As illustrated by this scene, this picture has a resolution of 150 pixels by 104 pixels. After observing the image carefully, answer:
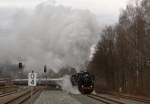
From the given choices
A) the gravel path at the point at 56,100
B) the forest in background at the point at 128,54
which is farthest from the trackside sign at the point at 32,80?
the forest in background at the point at 128,54

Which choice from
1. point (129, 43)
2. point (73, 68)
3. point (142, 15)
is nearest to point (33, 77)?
point (142, 15)

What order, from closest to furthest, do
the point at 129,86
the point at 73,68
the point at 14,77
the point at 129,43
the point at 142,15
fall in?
the point at 142,15 → the point at 129,43 → the point at 129,86 → the point at 73,68 → the point at 14,77

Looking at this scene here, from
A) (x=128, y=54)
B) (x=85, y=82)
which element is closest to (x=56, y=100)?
(x=85, y=82)

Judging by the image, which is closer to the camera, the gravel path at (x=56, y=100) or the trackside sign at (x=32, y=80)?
the trackside sign at (x=32, y=80)

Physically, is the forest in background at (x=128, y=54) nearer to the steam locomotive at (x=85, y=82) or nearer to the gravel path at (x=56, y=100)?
the steam locomotive at (x=85, y=82)

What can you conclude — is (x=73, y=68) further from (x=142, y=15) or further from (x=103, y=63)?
(x=142, y=15)

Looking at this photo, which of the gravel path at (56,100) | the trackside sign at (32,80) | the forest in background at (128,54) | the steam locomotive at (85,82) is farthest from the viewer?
the steam locomotive at (85,82)

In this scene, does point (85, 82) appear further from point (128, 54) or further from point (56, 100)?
point (56, 100)

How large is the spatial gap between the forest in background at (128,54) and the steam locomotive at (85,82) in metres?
6.61

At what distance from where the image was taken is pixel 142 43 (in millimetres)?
67000

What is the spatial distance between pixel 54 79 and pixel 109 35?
16.8 m

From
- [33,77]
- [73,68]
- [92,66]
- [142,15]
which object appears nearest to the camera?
[33,77]

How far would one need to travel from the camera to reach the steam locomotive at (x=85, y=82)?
75750 millimetres

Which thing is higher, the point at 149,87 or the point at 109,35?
the point at 109,35
